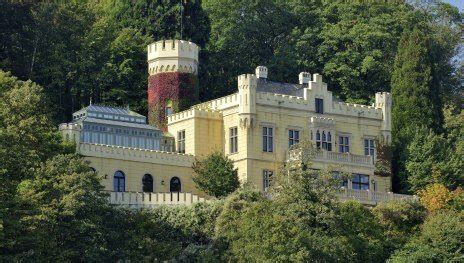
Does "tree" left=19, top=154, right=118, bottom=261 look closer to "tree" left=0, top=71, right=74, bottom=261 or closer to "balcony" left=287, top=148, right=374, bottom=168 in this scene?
"tree" left=0, top=71, right=74, bottom=261

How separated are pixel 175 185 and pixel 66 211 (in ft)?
45.2

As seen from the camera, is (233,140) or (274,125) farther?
(233,140)

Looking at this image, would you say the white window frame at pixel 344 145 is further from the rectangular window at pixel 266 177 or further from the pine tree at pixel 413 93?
the rectangular window at pixel 266 177

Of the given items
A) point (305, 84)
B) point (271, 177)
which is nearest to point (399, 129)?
point (305, 84)

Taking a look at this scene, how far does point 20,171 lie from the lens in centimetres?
6631

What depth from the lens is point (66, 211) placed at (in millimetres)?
63750

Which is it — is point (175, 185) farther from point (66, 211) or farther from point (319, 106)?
point (66, 211)

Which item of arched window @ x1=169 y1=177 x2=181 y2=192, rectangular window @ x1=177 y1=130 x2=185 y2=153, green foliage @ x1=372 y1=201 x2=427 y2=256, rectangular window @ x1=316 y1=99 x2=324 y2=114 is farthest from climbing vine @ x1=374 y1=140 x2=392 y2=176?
arched window @ x1=169 y1=177 x2=181 y2=192

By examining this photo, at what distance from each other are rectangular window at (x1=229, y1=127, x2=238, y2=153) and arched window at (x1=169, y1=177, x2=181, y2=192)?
143 inches

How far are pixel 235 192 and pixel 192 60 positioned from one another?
14358mm

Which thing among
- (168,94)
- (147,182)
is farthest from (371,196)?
(168,94)

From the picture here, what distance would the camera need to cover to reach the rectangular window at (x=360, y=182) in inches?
3103

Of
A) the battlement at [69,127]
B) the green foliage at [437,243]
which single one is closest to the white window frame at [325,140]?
the green foliage at [437,243]

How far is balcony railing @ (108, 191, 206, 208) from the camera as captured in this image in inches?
2808
